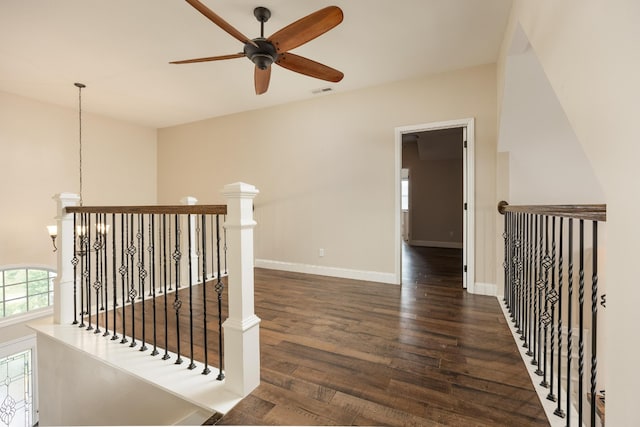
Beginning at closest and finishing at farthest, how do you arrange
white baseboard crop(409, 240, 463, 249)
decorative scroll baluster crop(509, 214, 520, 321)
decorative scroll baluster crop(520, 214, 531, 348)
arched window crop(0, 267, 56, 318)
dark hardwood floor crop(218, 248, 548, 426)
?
dark hardwood floor crop(218, 248, 548, 426) < decorative scroll baluster crop(520, 214, 531, 348) < decorative scroll baluster crop(509, 214, 520, 321) < arched window crop(0, 267, 56, 318) < white baseboard crop(409, 240, 463, 249)

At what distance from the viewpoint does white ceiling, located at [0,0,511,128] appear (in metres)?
2.49

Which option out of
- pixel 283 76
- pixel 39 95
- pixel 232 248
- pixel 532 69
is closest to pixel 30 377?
pixel 39 95

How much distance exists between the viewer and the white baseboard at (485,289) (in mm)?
3373

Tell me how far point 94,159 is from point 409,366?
242 inches

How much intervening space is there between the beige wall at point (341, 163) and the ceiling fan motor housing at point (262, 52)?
6.76 ft

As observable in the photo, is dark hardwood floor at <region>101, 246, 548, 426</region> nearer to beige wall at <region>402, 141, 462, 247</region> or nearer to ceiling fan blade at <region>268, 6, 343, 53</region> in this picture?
ceiling fan blade at <region>268, 6, 343, 53</region>

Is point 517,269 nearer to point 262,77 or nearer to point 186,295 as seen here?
point 262,77

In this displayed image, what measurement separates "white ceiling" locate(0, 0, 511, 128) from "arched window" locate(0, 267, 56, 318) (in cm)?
281

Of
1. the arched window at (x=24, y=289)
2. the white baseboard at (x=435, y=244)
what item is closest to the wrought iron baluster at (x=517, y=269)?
the white baseboard at (x=435, y=244)

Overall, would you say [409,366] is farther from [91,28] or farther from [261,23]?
[91,28]

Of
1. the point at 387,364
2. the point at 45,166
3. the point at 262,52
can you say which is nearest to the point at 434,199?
the point at 387,364

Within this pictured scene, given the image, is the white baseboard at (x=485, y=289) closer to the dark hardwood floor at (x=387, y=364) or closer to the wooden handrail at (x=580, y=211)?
the dark hardwood floor at (x=387, y=364)

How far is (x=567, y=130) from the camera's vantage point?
2844 mm

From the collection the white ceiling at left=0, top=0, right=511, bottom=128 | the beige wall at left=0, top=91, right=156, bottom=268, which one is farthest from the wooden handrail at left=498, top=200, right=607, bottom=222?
the beige wall at left=0, top=91, right=156, bottom=268
